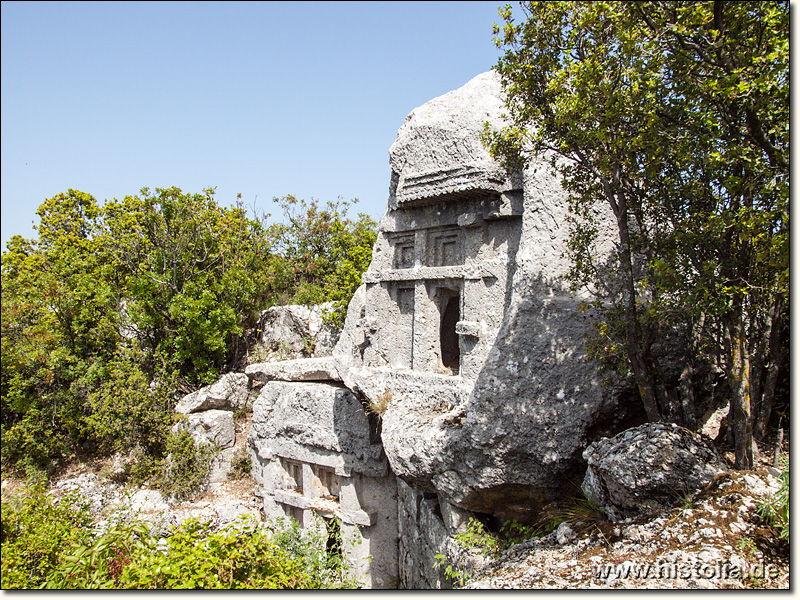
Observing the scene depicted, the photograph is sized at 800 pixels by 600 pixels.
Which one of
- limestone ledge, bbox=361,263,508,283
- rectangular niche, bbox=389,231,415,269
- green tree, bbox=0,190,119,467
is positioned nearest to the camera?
limestone ledge, bbox=361,263,508,283

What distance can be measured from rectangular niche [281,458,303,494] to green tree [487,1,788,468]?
6764mm

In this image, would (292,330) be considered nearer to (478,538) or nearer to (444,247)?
(444,247)

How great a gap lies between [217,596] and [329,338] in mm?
8534

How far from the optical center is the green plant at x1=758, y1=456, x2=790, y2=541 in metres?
4.07

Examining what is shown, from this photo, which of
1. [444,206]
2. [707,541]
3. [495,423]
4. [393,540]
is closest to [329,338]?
[393,540]

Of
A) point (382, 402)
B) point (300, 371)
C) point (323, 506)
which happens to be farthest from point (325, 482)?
Result: point (382, 402)

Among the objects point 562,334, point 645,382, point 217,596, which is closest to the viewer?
point 217,596

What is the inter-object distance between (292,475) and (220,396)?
11.1ft

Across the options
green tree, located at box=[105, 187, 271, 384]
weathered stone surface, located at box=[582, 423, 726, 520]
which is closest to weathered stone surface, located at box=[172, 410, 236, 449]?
green tree, located at box=[105, 187, 271, 384]

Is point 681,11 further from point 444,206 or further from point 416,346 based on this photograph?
point 416,346

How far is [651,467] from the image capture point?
16.0 ft

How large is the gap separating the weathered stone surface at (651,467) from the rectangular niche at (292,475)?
6607 millimetres

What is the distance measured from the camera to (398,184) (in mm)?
8703

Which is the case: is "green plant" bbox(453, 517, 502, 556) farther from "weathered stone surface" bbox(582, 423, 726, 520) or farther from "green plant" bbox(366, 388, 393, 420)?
"green plant" bbox(366, 388, 393, 420)
